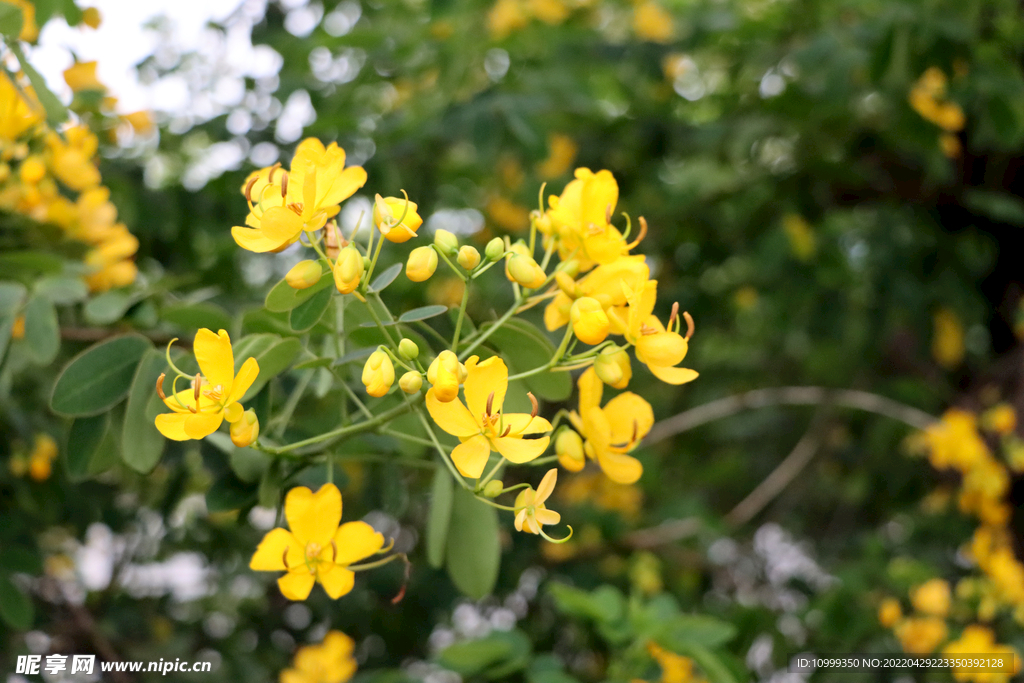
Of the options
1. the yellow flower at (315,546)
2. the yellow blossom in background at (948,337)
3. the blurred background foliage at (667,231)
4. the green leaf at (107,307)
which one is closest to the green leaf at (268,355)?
the yellow flower at (315,546)

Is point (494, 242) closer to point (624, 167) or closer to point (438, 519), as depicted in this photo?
point (438, 519)

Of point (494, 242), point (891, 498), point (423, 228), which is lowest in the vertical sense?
point (891, 498)

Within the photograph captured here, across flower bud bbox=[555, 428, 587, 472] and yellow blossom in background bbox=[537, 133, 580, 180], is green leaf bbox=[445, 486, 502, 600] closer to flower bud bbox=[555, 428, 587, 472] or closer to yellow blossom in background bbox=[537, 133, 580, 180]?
flower bud bbox=[555, 428, 587, 472]

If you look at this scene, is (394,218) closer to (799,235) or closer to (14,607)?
(14,607)

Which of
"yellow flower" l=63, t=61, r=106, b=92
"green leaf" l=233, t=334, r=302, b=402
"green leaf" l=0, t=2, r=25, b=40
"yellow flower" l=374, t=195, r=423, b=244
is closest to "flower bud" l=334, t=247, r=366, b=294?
"yellow flower" l=374, t=195, r=423, b=244

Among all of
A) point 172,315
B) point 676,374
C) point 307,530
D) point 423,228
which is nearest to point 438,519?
point 307,530

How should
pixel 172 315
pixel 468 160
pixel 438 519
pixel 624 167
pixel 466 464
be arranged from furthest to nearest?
pixel 468 160, pixel 624 167, pixel 172 315, pixel 438 519, pixel 466 464

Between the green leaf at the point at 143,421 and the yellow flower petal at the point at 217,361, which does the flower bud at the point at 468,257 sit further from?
the green leaf at the point at 143,421

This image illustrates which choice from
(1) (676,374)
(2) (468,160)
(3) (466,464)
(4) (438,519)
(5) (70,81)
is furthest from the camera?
(2) (468,160)
